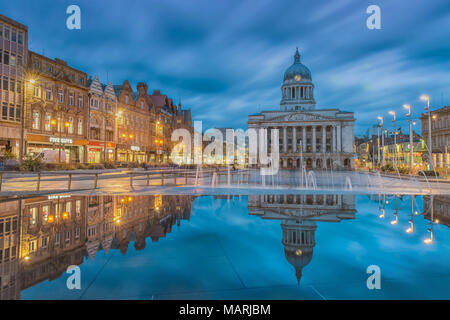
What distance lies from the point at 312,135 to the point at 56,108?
94402 mm

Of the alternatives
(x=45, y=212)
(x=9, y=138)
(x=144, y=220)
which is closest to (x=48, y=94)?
(x=9, y=138)

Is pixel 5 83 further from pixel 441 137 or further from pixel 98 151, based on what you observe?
pixel 441 137

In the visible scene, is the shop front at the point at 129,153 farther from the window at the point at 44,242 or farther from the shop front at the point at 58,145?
the window at the point at 44,242

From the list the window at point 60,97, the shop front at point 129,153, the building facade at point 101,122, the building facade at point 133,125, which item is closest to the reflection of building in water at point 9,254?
the window at point 60,97

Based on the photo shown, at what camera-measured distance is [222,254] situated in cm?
533

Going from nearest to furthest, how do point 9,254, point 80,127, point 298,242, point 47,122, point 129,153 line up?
point 9,254, point 298,242, point 47,122, point 80,127, point 129,153

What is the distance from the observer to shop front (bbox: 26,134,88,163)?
39.2 meters

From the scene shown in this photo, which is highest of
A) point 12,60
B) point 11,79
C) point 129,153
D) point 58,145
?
point 12,60

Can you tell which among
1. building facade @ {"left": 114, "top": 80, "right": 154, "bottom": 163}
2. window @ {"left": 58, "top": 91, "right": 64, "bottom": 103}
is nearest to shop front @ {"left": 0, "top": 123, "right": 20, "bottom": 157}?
window @ {"left": 58, "top": 91, "right": 64, "bottom": 103}

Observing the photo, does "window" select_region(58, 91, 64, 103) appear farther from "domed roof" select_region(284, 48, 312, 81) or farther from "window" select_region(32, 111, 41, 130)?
"domed roof" select_region(284, 48, 312, 81)

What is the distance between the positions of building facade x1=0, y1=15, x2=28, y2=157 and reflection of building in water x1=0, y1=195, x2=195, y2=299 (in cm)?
3120

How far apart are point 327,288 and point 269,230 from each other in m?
3.37

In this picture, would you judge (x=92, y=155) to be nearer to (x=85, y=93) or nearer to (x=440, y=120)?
(x=85, y=93)
